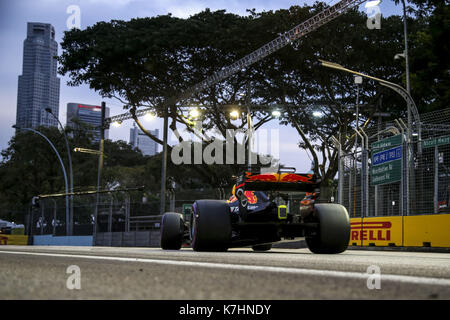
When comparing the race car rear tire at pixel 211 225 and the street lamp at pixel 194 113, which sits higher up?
the street lamp at pixel 194 113

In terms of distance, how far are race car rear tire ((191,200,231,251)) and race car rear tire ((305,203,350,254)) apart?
4.35 feet

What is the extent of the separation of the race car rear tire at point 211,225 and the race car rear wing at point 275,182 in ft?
1.60

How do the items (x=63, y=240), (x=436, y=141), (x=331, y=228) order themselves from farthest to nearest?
(x=63, y=240)
(x=436, y=141)
(x=331, y=228)

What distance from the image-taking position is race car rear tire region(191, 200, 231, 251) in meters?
8.49

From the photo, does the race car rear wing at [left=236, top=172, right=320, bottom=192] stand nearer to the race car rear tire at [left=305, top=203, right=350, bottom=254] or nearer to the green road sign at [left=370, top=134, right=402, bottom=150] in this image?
the race car rear tire at [left=305, top=203, right=350, bottom=254]

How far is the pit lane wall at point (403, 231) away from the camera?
13.4m

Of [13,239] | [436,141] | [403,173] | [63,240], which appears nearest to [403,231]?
[403,173]

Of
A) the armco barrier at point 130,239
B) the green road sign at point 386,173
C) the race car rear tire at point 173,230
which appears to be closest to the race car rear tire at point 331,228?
the race car rear tire at point 173,230

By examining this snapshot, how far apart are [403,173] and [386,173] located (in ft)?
2.20

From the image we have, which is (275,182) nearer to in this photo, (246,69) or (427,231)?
(427,231)

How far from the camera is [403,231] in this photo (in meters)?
14.4

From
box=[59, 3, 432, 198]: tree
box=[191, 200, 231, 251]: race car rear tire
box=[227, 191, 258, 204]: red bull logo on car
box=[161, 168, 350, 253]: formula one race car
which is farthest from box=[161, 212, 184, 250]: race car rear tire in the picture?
box=[59, 3, 432, 198]: tree

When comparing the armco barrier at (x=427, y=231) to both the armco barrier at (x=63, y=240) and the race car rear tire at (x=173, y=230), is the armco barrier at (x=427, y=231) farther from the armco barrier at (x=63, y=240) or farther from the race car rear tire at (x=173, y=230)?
the armco barrier at (x=63, y=240)
